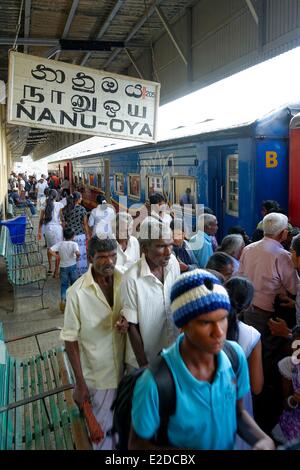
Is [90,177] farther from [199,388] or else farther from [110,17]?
[199,388]

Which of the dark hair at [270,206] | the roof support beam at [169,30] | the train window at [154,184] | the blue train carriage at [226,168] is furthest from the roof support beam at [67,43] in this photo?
the dark hair at [270,206]

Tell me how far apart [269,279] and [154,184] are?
5.93 meters

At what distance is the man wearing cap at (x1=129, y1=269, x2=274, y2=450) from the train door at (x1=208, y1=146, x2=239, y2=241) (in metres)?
4.57

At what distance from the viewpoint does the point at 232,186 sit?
6.26 meters

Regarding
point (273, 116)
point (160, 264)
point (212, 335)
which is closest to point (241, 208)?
point (273, 116)

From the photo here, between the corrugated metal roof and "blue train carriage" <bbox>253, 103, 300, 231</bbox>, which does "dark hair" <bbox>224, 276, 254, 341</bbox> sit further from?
the corrugated metal roof

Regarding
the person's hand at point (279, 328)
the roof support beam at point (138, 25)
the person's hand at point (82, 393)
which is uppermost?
the roof support beam at point (138, 25)

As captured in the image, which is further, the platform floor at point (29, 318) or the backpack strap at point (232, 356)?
the platform floor at point (29, 318)

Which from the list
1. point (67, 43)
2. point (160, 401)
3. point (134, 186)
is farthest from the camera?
point (134, 186)

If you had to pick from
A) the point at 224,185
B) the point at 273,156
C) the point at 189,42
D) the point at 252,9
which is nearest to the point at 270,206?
the point at 273,156

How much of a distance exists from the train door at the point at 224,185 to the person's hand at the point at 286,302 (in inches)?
110

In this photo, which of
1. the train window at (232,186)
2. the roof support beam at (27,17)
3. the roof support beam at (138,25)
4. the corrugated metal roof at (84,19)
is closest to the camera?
the train window at (232,186)

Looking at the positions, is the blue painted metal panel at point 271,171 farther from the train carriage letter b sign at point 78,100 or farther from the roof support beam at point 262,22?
the roof support beam at point 262,22

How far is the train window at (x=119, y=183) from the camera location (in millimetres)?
11998
